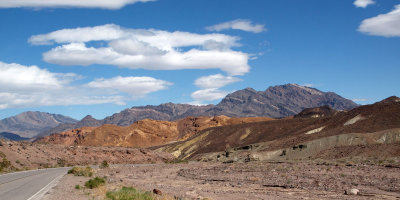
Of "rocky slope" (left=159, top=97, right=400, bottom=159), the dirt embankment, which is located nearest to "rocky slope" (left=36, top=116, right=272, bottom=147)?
"rocky slope" (left=159, top=97, right=400, bottom=159)

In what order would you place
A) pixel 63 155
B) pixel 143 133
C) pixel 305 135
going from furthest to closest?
pixel 143 133 < pixel 63 155 < pixel 305 135

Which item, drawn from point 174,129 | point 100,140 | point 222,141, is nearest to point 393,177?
point 222,141

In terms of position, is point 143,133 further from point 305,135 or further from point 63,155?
point 305,135

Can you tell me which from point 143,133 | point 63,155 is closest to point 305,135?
point 63,155

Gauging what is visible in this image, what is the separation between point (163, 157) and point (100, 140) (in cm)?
7427

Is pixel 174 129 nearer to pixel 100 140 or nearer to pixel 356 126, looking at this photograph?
pixel 100 140

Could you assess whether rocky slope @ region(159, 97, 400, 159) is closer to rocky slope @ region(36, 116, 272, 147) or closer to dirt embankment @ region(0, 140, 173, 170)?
dirt embankment @ region(0, 140, 173, 170)

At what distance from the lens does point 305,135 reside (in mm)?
70000

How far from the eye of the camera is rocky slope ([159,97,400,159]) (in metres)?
58.6

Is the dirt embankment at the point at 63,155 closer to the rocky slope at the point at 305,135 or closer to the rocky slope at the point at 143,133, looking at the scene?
the rocky slope at the point at 305,135

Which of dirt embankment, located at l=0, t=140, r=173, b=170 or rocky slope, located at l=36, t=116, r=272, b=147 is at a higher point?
rocky slope, located at l=36, t=116, r=272, b=147

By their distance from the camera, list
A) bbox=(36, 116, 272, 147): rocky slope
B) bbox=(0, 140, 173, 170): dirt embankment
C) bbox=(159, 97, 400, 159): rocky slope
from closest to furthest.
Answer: bbox=(159, 97, 400, 159): rocky slope
bbox=(0, 140, 173, 170): dirt embankment
bbox=(36, 116, 272, 147): rocky slope

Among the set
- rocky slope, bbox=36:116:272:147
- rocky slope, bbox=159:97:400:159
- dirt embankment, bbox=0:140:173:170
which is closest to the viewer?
rocky slope, bbox=159:97:400:159

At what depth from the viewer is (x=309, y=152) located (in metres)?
58.5
